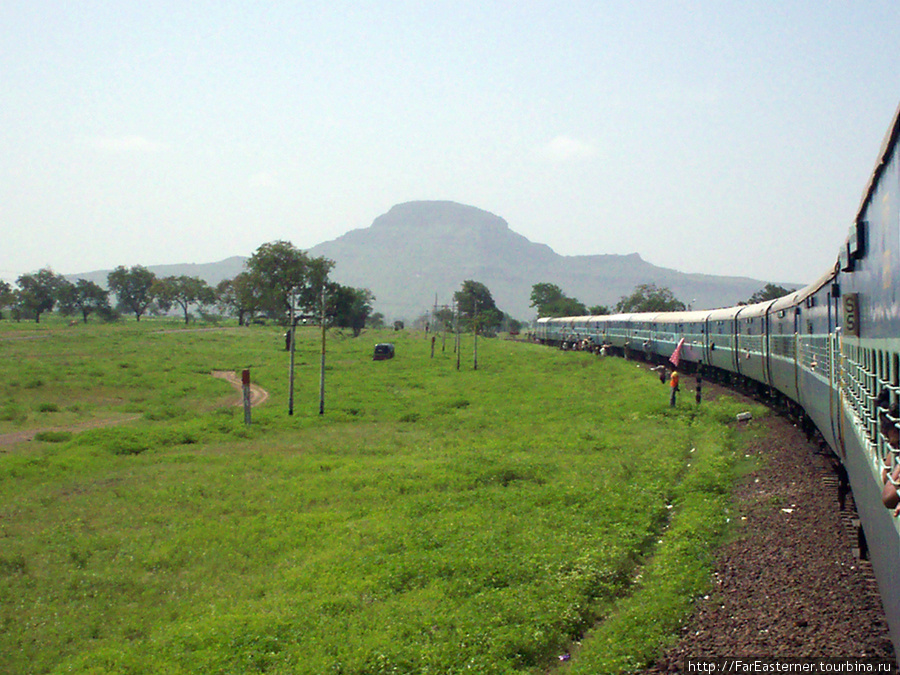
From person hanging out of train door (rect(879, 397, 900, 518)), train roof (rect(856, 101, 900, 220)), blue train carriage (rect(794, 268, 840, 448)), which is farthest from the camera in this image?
blue train carriage (rect(794, 268, 840, 448))

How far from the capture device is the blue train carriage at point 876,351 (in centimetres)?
520

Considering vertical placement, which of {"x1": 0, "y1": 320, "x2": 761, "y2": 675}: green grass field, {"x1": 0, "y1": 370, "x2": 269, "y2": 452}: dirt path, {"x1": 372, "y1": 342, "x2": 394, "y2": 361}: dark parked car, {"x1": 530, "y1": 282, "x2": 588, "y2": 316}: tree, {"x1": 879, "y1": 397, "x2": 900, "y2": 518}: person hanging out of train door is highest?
{"x1": 530, "y1": 282, "x2": 588, "y2": 316}: tree

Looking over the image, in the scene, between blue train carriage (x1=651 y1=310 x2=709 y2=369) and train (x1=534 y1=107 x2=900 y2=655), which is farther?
blue train carriage (x1=651 y1=310 x2=709 y2=369)

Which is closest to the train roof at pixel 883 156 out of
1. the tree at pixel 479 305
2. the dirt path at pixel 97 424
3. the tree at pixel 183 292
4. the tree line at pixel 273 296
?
the dirt path at pixel 97 424

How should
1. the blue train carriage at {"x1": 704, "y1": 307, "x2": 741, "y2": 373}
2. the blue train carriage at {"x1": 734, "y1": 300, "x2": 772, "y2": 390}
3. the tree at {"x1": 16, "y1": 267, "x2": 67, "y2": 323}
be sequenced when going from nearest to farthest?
the blue train carriage at {"x1": 734, "y1": 300, "x2": 772, "y2": 390}
the blue train carriage at {"x1": 704, "y1": 307, "x2": 741, "y2": 373}
the tree at {"x1": 16, "y1": 267, "x2": 67, "y2": 323}

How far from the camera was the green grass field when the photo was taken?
9164mm

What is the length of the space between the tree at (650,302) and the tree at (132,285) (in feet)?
272

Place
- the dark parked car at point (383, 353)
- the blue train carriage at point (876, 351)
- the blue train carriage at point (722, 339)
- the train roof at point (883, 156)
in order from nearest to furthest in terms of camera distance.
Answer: the train roof at point (883, 156)
the blue train carriage at point (876, 351)
the blue train carriage at point (722, 339)
the dark parked car at point (383, 353)

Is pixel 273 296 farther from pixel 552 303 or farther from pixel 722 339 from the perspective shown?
pixel 552 303

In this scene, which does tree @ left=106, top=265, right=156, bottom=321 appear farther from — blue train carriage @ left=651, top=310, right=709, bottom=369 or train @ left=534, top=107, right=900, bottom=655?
train @ left=534, top=107, right=900, bottom=655

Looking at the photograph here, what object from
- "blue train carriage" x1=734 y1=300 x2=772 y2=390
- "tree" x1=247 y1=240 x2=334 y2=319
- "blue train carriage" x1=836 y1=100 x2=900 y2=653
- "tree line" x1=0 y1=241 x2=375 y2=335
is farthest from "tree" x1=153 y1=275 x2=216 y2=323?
"blue train carriage" x1=836 y1=100 x2=900 y2=653

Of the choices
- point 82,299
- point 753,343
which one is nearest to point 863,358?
point 753,343

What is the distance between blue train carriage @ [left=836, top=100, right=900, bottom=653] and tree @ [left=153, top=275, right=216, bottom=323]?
132663 millimetres

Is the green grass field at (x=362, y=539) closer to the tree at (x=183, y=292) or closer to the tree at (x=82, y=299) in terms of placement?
the tree at (x=82, y=299)
